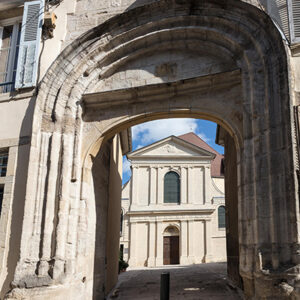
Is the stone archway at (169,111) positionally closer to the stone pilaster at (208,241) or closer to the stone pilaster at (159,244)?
the stone pilaster at (159,244)

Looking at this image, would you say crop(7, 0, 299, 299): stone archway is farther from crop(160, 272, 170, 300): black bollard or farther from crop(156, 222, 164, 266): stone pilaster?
crop(156, 222, 164, 266): stone pilaster

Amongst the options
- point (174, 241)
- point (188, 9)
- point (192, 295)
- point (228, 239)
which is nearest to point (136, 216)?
point (174, 241)

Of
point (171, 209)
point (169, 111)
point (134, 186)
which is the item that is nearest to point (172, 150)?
point (134, 186)

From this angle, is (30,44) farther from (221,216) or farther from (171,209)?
(221,216)

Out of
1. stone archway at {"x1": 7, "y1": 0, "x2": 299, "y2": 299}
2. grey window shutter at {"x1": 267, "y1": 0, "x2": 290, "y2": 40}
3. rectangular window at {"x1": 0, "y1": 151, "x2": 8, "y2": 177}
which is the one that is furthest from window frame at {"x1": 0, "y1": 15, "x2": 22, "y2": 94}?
grey window shutter at {"x1": 267, "y1": 0, "x2": 290, "y2": 40}

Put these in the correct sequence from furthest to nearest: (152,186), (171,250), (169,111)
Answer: (152,186)
(171,250)
(169,111)

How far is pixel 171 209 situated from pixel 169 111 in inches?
722

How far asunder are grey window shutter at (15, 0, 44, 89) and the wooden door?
18578mm

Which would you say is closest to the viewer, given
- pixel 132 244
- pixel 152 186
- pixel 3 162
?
pixel 3 162

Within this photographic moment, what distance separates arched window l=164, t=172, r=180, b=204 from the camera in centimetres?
2447

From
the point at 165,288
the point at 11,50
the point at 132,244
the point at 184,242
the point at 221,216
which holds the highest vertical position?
the point at 11,50

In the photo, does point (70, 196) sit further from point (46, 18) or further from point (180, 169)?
point (180, 169)

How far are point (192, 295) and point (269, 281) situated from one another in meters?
2.82

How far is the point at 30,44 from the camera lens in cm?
681
